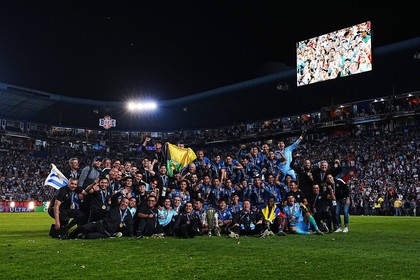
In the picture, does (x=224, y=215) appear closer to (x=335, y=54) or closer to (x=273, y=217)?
(x=273, y=217)

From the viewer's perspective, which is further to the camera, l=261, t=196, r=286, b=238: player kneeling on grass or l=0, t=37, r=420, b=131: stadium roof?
l=0, t=37, r=420, b=131: stadium roof

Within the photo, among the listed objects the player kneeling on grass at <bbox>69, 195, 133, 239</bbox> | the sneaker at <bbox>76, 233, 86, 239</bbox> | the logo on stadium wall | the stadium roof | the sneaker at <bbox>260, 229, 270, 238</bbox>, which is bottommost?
the sneaker at <bbox>260, 229, 270, 238</bbox>

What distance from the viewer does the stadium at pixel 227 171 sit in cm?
633

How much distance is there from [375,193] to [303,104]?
16.1 metres

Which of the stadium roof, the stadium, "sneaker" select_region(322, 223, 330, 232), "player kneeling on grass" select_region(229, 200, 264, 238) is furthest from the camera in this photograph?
the stadium roof

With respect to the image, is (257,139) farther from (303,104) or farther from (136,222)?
(136,222)

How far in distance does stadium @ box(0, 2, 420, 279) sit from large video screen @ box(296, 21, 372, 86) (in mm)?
1579

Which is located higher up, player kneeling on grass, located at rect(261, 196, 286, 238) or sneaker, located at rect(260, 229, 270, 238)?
player kneeling on grass, located at rect(261, 196, 286, 238)

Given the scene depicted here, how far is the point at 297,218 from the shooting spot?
36.0 ft

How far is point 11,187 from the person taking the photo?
3950 cm

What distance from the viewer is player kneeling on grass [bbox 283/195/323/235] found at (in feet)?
35.8

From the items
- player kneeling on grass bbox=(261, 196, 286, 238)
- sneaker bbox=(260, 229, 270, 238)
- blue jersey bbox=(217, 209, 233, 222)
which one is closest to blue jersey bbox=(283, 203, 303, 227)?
player kneeling on grass bbox=(261, 196, 286, 238)

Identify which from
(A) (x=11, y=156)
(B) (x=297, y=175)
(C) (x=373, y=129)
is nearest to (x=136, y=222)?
(B) (x=297, y=175)

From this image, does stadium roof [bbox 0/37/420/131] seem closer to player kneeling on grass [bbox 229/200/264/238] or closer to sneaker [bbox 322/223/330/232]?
sneaker [bbox 322/223/330/232]
